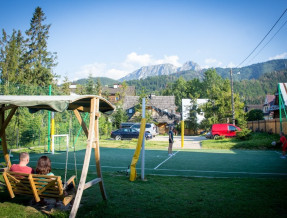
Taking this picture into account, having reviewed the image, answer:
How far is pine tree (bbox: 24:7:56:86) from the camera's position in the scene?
36125mm

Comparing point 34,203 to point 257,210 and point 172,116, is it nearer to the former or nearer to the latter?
point 257,210

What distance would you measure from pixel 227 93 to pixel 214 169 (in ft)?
114

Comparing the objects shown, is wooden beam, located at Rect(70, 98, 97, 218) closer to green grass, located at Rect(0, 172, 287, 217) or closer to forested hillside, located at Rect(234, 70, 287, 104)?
green grass, located at Rect(0, 172, 287, 217)

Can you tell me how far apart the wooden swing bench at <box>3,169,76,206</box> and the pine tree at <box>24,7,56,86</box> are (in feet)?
109

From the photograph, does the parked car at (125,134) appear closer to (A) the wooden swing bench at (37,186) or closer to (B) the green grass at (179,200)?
(B) the green grass at (179,200)

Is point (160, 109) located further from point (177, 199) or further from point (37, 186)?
point (37, 186)

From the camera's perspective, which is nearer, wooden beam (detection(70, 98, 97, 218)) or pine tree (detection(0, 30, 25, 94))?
wooden beam (detection(70, 98, 97, 218))

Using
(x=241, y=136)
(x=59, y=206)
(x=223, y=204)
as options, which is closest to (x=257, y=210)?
(x=223, y=204)

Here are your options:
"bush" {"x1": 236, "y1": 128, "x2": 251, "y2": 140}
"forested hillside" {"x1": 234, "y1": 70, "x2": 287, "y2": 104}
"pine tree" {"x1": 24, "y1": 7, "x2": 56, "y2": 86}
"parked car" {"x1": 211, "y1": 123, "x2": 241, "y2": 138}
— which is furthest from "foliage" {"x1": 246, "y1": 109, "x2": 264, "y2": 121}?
"forested hillside" {"x1": 234, "y1": 70, "x2": 287, "y2": 104}

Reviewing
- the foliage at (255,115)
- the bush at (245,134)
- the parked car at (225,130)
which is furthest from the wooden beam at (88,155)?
the foliage at (255,115)

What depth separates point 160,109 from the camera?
187 feet

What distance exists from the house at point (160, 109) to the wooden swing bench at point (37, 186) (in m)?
48.0

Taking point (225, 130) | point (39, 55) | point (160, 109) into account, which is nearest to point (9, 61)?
point (39, 55)

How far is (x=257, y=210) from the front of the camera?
507 centimetres
